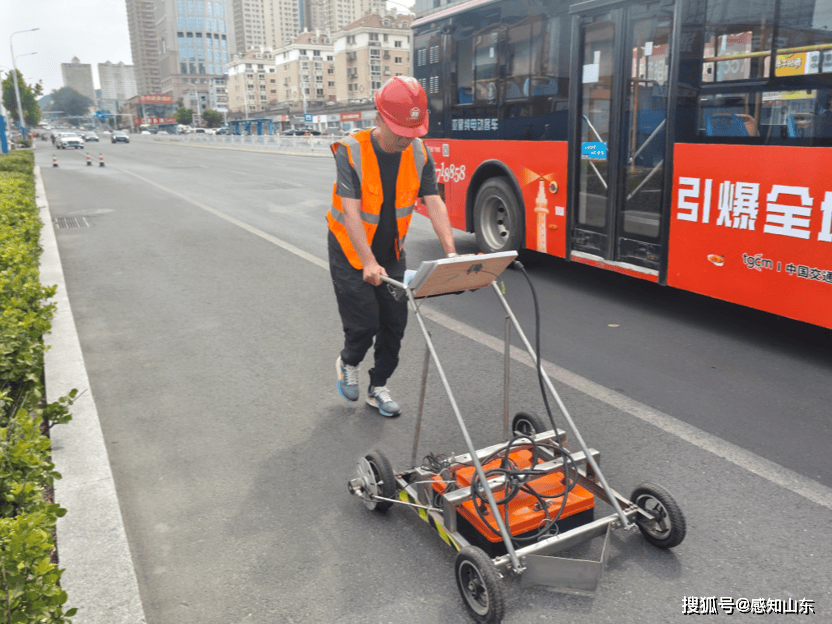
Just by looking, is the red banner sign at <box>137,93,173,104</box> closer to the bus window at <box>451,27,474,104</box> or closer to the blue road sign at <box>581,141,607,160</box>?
the bus window at <box>451,27,474,104</box>

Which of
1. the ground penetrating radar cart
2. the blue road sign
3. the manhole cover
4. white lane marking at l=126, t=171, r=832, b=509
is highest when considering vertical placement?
the blue road sign

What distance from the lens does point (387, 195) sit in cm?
396

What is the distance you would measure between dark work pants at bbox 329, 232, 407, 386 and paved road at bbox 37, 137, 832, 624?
17.1 inches

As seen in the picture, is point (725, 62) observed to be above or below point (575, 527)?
above

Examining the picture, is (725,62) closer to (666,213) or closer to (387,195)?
(666,213)

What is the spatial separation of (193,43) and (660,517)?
203 m

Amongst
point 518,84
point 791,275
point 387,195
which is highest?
point 518,84

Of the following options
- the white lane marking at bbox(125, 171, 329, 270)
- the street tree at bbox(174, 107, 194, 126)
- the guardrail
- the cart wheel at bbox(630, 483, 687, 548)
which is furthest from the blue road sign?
the street tree at bbox(174, 107, 194, 126)

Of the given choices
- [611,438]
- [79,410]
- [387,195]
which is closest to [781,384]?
[611,438]

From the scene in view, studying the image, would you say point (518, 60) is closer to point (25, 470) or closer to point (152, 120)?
point (25, 470)

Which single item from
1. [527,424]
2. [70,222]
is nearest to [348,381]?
[527,424]

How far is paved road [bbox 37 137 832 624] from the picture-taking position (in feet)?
9.37

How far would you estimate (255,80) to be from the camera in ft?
511

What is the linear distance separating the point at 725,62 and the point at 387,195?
3.31 meters
